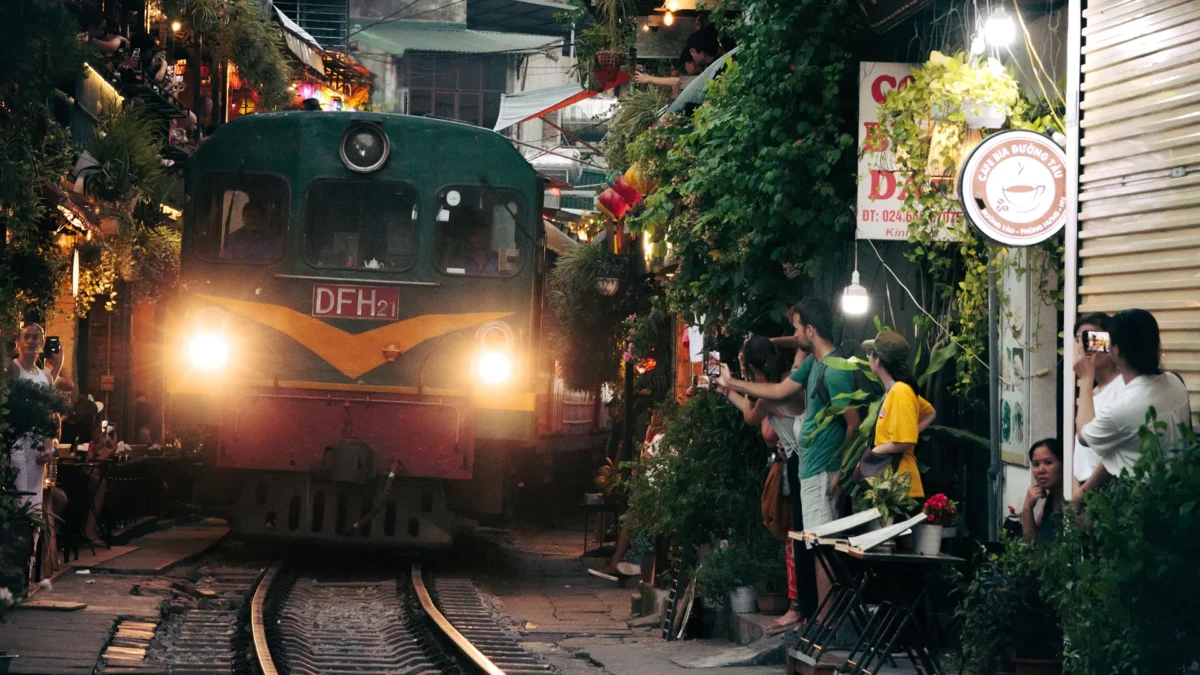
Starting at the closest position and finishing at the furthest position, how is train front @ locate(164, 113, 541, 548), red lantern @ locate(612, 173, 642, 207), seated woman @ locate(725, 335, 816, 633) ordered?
seated woman @ locate(725, 335, 816, 633)
train front @ locate(164, 113, 541, 548)
red lantern @ locate(612, 173, 642, 207)

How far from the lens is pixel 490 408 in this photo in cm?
1288

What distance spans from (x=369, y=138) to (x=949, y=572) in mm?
7362

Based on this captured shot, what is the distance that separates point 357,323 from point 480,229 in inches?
51.0

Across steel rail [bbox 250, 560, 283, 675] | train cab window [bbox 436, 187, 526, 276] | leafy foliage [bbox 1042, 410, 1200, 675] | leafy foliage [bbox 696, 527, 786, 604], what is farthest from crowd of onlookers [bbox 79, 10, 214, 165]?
leafy foliage [bbox 1042, 410, 1200, 675]

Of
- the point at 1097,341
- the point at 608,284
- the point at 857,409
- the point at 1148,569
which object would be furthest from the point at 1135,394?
the point at 608,284

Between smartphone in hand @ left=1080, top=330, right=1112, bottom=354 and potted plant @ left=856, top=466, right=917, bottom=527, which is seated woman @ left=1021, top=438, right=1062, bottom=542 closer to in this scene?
potted plant @ left=856, top=466, right=917, bottom=527

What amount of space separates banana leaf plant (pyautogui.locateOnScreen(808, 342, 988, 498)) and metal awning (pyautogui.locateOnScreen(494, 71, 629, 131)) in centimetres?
1001

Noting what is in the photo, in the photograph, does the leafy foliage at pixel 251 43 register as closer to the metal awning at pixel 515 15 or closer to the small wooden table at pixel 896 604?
the metal awning at pixel 515 15

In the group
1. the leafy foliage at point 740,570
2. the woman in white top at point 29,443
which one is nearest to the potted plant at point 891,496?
the leafy foliage at point 740,570

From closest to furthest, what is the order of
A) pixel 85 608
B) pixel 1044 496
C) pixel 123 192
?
pixel 1044 496, pixel 85 608, pixel 123 192

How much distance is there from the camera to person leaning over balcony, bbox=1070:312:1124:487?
6.33 meters

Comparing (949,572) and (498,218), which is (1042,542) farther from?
(498,218)

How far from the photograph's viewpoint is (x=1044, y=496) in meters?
7.22

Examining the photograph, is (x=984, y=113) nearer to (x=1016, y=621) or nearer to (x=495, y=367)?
(x=1016, y=621)
